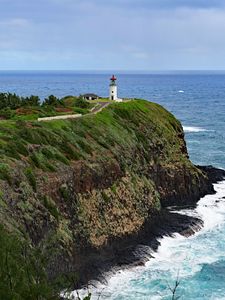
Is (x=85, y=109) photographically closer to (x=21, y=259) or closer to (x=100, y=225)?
(x=100, y=225)

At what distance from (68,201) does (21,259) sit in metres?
22.8

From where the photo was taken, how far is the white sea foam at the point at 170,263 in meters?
40.8

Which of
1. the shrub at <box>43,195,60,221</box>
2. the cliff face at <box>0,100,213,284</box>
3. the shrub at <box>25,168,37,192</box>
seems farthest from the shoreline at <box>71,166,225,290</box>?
the shrub at <box>25,168,37,192</box>

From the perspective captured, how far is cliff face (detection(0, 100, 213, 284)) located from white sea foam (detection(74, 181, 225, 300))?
3189 millimetres

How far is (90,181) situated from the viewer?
5112 cm

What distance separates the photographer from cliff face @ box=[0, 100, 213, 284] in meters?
42.4

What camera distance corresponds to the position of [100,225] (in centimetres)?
4866

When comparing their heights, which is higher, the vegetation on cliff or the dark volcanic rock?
the vegetation on cliff

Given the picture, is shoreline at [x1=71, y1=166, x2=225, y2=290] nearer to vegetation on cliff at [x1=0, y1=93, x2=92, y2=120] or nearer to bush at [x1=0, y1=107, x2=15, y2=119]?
vegetation on cliff at [x1=0, y1=93, x2=92, y2=120]

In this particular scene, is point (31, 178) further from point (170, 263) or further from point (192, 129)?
point (192, 129)

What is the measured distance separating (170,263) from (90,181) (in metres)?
11.3

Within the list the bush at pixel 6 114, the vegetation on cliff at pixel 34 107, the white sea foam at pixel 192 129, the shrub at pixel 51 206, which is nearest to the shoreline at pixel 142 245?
the shrub at pixel 51 206

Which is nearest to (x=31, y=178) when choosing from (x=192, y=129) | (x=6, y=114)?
(x=6, y=114)

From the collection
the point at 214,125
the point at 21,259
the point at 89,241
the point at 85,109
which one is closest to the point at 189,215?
the point at 89,241
